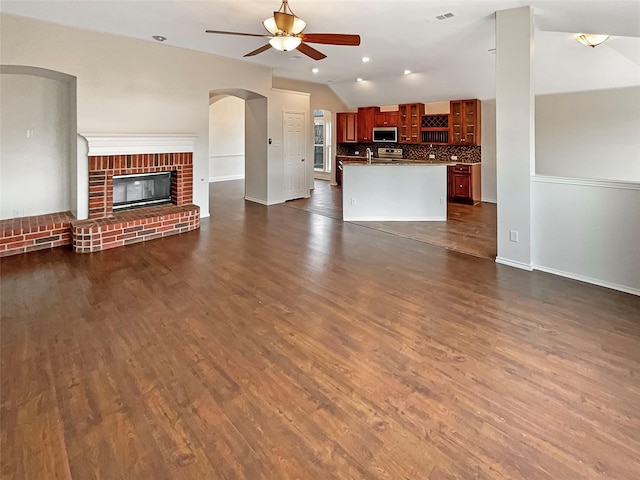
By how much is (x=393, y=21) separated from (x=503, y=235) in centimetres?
293

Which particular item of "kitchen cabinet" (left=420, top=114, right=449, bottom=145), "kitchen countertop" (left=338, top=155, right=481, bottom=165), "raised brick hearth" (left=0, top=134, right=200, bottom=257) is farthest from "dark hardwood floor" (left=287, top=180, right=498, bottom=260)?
"raised brick hearth" (left=0, top=134, right=200, bottom=257)

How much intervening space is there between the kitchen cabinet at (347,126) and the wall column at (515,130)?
7266 mm

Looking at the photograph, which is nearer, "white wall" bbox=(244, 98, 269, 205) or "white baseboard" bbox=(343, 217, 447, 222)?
"white baseboard" bbox=(343, 217, 447, 222)

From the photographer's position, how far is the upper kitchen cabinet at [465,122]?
906cm

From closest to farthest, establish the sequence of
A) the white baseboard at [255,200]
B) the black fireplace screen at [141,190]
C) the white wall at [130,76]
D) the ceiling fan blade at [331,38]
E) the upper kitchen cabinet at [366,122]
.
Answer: the ceiling fan blade at [331,38]
the white wall at [130,76]
the black fireplace screen at [141,190]
the white baseboard at [255,200]
the upper kitchen cabinet at [366,122]

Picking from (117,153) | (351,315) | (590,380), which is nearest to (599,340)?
(590,380)

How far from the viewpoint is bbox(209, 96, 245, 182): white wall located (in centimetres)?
1249

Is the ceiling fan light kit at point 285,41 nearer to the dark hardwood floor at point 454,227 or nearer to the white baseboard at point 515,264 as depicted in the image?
the dark hardwood floor at point 454,227

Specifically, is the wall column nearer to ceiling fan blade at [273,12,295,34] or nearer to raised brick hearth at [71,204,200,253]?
ceiling fan blade at [273,12,295,34]

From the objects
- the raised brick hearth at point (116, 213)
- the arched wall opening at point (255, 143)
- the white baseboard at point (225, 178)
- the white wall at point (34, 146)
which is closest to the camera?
the raised brick hearth at point (116, 213)

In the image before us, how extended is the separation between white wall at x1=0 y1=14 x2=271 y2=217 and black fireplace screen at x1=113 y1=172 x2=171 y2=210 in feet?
1.74

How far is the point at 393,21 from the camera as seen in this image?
4.91 metres

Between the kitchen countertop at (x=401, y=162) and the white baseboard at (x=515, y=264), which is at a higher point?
the kitchen countertop at (x=401, y=162)

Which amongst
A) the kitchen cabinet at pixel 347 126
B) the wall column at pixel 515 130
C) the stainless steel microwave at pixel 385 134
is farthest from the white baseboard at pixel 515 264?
the kitchen cabinet at pixel 347 126
